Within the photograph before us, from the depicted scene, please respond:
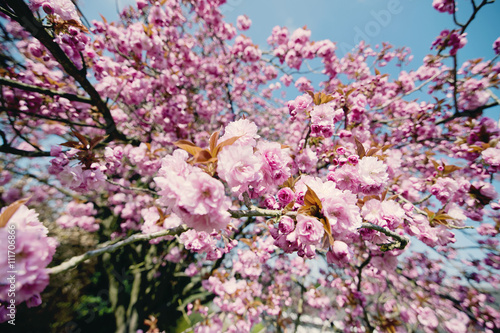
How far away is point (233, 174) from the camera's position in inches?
42.1

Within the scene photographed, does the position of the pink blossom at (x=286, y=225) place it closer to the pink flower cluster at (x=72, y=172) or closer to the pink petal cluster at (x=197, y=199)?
the pink petal cluster at (x=197, y=199)

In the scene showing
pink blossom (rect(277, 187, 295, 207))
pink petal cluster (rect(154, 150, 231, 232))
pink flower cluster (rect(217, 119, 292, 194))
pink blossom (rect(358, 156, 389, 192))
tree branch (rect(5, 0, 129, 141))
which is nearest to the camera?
pink petal cluster (rect(154, 150, 231, 232))

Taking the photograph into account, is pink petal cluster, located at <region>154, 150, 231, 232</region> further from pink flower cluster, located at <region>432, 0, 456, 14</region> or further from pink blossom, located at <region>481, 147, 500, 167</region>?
pink flower cluster, located at <region>432, 0, 456, 14</region>

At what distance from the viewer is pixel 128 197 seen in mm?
5852

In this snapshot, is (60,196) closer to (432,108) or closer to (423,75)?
(432,108)

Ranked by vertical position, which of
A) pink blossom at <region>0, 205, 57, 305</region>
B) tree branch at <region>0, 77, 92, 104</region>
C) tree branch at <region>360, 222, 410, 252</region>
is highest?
tree branch at <region>0, 77, 92, 104</region>

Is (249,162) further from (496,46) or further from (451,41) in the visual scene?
(496,46)

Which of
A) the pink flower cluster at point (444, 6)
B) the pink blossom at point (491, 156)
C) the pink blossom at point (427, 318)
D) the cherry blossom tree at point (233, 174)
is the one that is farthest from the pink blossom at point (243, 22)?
the pink blossom at point (427, 318)

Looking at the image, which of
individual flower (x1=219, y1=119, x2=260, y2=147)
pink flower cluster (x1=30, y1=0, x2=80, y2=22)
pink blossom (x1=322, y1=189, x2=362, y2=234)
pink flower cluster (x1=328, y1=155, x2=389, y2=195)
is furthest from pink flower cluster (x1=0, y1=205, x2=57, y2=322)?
pink flower cluster (x1=30, y1=0, x2=80, y2=22)

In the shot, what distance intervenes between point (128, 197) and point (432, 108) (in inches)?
321

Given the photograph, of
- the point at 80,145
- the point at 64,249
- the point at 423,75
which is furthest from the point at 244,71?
the point at 64,249

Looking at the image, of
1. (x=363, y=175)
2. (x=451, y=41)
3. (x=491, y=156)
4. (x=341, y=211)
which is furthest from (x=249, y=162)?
(x=451, y=41)

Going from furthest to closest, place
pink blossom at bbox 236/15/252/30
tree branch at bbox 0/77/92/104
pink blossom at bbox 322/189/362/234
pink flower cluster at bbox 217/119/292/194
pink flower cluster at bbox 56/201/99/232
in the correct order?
1. pink blossom at bbox 236/15/252/30
2. pink flower cluster at bbox 56/201/99/232
3. tree branch at bbox 0/77/92/104
4. pink blossom at bbox 322/189/362/234
5. pink flower cluster at bbox 217/119/292/194

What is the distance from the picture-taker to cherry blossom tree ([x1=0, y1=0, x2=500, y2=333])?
1131 mm
